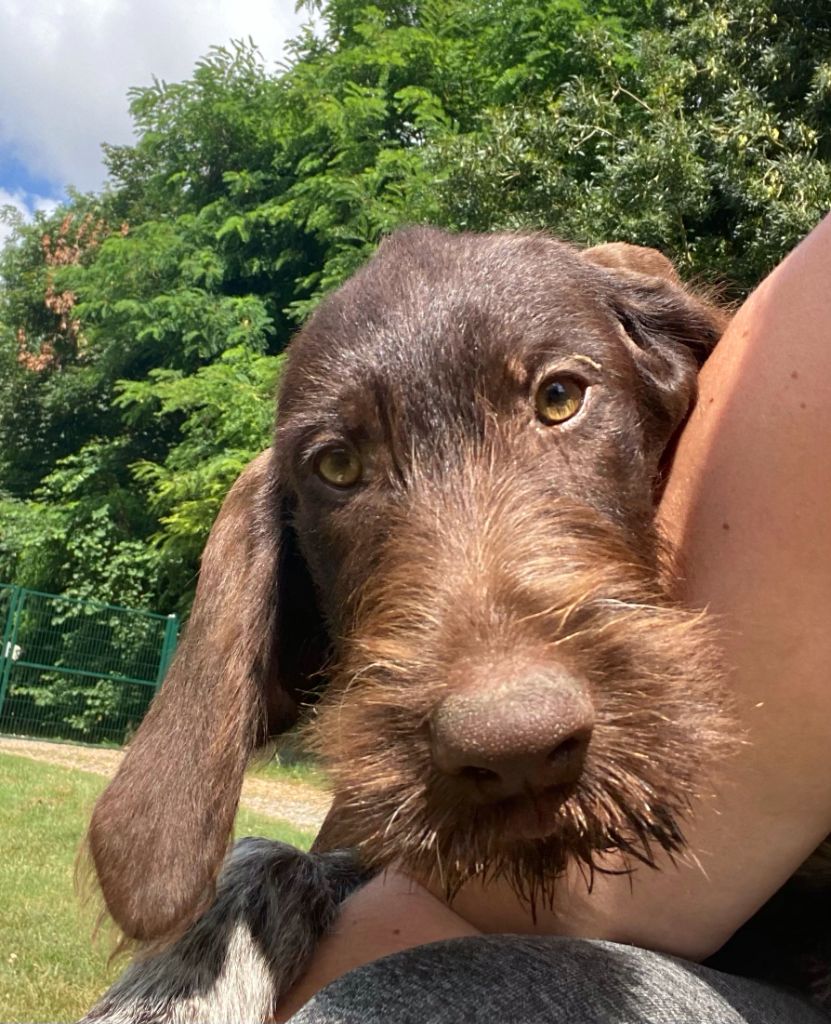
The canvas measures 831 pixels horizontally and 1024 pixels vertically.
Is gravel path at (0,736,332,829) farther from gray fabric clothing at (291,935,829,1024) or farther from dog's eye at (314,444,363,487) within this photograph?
gray fabric clothing at (291,935,829,1024)

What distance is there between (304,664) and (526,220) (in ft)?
30.7

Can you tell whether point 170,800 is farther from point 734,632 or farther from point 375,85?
point 375,85

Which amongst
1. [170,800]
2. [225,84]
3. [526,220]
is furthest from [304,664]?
[225,84]

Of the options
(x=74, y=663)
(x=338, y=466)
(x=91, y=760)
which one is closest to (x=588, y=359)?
(x=338, y=466)

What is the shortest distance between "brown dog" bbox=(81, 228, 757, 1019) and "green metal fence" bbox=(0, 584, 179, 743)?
1651 cm

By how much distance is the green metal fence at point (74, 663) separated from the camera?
714 inches

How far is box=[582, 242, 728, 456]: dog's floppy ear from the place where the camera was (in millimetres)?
2094

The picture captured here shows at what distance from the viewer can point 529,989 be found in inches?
53.7

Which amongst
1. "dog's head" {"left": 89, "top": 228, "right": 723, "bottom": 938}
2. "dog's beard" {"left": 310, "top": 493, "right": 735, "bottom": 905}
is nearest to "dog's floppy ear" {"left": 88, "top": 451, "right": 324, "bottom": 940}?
"dog's head" {"left": 89, "top": 228, "right": 723, "bottom": 938}

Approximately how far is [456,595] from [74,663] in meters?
18.3

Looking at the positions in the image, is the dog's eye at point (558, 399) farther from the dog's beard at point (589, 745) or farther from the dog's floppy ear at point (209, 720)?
the dog's floppy ear at point (209, 720)

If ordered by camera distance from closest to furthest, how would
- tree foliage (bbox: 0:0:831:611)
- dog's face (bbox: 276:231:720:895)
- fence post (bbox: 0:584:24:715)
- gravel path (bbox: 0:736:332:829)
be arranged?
dog's face (bbox: 276:231:720:895) → gravel path (bbox: 0:736:332:829) → tree foliage (bbox: 0:0:831:611) → fence post (bbox: 0:584:24:715)

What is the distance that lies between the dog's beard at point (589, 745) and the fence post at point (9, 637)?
58.4ft

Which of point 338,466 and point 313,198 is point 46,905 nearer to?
point 338,466
